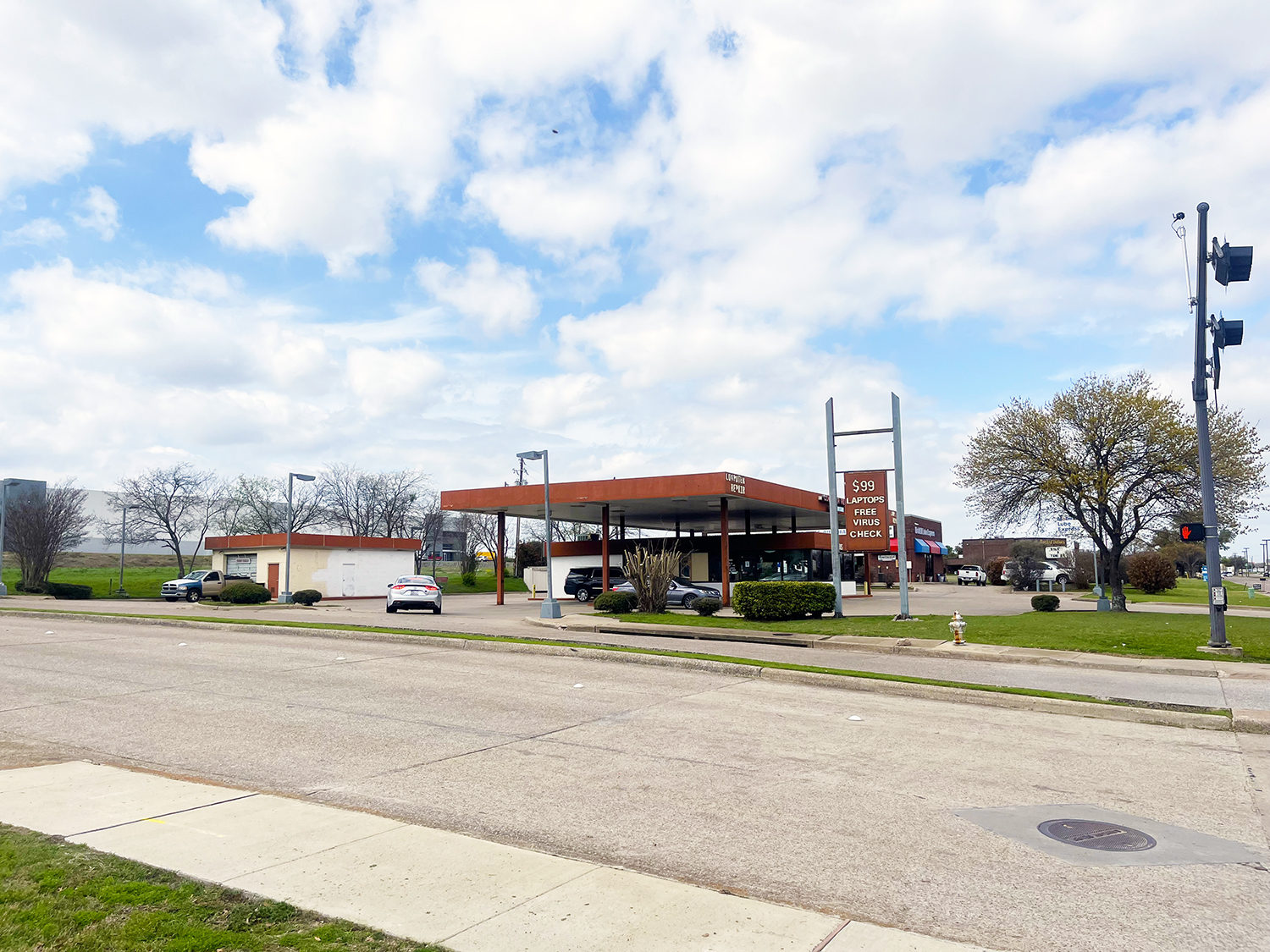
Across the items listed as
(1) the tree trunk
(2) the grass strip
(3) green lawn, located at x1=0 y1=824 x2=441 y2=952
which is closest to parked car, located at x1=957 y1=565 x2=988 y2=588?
(1) the tree trunk

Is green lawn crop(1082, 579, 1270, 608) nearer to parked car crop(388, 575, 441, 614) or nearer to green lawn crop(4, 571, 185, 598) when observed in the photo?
parked car crop(388, 575, 441, 614)

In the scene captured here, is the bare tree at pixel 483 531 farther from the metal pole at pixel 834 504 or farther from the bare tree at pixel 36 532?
the metal pole at pixel 834 504

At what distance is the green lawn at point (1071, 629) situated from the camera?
18328 mm

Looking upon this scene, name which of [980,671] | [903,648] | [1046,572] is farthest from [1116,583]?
[1046,572]

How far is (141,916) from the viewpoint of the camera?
423 centimetres

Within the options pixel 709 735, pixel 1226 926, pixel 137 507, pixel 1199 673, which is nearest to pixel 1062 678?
pixel 1199 673

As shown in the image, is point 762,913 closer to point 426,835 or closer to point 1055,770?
point 426,835

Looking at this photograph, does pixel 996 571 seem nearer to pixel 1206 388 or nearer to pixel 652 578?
pixel 652 578

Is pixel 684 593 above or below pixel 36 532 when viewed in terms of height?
below

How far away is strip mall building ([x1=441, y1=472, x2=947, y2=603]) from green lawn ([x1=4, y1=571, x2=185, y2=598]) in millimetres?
26851

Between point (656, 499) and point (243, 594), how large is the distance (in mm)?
18302

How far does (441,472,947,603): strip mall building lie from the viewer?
3203cm

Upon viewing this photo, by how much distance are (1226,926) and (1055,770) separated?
3733 mm

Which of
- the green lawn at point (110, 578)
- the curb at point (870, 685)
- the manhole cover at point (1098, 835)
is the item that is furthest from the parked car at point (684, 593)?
the green lawn at point (110, 578)
